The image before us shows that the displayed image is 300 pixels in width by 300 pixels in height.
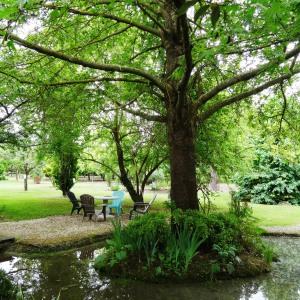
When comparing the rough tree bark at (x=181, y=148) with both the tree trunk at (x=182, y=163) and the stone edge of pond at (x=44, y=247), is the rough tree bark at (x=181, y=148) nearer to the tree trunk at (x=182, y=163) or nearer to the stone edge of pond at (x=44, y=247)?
the tree trunk at (x=182, y=163)

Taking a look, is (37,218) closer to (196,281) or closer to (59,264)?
(59,264)

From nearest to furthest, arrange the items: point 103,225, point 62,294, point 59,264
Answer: point 62,294
point 59,264
point 103,225

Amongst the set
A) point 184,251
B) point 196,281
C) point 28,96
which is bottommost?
point 196,281

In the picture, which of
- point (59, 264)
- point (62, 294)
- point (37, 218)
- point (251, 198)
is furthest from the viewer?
point (251, 198)

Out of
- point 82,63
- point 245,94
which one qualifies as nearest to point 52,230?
point 82,63

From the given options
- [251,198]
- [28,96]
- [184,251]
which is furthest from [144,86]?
[251,198]

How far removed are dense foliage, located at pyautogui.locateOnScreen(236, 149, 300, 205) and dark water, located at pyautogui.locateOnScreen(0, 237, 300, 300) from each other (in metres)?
14.1

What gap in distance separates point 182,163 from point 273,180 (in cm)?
1492

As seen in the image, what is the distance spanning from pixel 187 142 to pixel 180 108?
0.78m

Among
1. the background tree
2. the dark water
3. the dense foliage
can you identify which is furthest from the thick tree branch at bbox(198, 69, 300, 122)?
the dense foliage

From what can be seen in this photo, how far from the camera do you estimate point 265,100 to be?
9.45m

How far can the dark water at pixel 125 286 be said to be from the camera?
18.7 ft

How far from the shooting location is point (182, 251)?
680 cm

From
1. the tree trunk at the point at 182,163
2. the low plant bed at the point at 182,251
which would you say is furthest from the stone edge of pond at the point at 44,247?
the tree trunk at the point at 182,163
